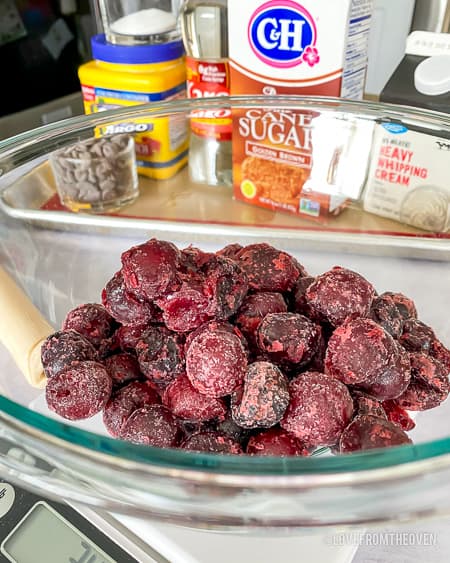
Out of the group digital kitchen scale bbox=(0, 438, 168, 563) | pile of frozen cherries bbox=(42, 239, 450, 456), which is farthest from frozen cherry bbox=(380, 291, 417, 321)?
digital kitchen scale bbox=(0, 438, 168, 563)

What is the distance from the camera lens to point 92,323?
554 millimetres

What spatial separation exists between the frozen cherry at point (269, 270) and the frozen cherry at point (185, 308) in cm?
7

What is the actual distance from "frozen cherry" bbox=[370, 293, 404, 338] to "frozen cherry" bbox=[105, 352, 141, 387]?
9.0 inches

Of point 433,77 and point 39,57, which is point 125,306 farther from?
point 39,57

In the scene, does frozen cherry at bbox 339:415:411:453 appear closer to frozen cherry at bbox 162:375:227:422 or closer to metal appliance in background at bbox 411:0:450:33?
frozen cherry at bbox 162:375:227:422

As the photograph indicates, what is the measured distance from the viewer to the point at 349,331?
1.52 feet

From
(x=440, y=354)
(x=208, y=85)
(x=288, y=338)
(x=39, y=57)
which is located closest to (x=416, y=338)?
(x=440, y=354)

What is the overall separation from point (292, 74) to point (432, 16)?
39 centimetres

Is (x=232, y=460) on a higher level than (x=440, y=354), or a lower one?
higher

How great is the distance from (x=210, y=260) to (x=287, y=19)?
17.1 inches

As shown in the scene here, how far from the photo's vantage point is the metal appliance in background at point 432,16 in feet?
3.30

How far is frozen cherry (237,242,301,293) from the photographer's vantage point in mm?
550

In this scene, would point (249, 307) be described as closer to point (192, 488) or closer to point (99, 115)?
point (192, 488)

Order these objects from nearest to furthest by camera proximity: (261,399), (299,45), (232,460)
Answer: (232,460) → (261,399) → (299,45)
